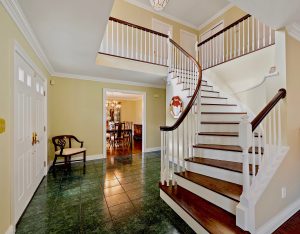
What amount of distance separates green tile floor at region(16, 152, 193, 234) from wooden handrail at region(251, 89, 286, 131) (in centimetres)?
142

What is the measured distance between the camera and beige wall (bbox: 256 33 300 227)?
1.78 m

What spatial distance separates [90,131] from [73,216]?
2915 millimetres

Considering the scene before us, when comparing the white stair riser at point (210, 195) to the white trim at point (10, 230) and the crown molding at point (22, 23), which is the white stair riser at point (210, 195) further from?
the crown molding at point (22, 23)

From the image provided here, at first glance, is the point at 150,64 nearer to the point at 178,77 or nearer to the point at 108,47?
the point at 178,77

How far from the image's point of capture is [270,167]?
1.75 meters

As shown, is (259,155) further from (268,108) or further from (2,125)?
(2,125)

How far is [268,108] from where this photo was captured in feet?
5.43

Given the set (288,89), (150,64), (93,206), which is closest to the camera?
(288,89)

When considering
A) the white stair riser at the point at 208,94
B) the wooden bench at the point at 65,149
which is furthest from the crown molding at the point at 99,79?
the white stair riser at the point at 208,94

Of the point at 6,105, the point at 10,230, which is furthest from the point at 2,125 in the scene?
the point at 10,230

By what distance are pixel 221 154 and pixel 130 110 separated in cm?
895

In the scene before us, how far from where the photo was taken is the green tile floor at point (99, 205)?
5.97 feet

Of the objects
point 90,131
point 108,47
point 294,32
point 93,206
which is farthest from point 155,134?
point 294,32

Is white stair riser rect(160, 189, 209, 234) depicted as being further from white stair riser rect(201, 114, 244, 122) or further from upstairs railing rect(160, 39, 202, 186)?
white stair riser rect(201, 114, 244, 122)
